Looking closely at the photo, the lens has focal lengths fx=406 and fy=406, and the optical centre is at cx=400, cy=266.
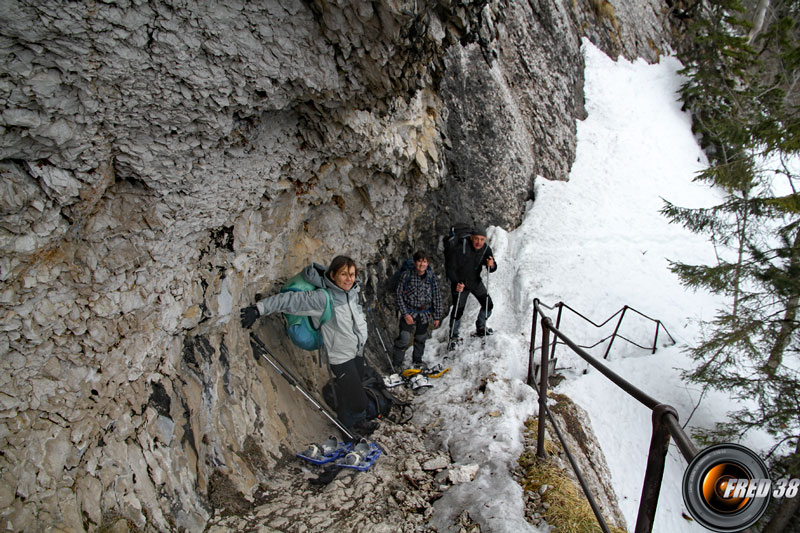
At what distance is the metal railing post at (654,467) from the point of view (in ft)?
5.05

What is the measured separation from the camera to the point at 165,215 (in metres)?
3.11

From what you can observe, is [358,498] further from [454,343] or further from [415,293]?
[454,343]

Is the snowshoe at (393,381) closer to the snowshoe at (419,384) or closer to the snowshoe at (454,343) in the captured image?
the snowshoe at (419,384)

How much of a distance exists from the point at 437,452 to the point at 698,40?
1916cm

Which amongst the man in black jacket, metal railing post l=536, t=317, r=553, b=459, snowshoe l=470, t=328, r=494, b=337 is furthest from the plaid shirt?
metal railing post l=536, t=317, r=553, b=459

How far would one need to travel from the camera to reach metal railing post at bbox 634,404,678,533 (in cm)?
154

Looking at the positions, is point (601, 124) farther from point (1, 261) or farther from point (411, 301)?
point (1, 261)

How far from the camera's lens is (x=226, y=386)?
4004mm

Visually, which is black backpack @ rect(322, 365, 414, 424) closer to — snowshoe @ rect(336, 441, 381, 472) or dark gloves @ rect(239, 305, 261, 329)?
snowshoe @ rect(336, 441, 381, 472)

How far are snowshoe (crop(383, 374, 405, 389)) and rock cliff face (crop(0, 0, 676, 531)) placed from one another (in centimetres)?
117

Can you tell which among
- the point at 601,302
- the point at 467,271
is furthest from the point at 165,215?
the point at 601,302

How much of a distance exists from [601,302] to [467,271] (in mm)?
3893

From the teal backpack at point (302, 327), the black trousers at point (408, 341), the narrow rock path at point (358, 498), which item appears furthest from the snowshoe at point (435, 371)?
the teal backpack at point (302, 327)

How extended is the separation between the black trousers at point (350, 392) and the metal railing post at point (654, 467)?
3.31 m
